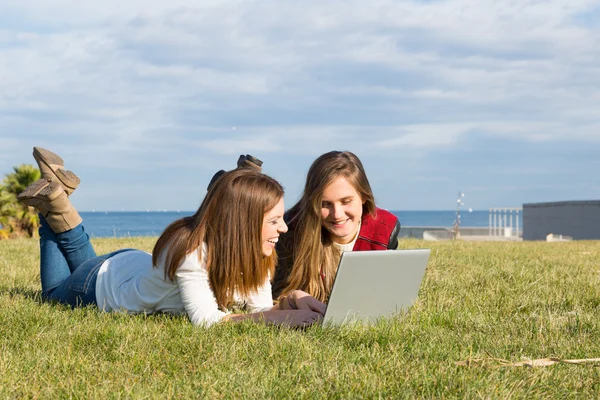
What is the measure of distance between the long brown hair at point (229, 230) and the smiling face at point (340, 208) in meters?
0.82

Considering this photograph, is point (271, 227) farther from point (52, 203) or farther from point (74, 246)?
point (74, 246)

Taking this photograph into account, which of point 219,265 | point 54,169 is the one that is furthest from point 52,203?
point 219,265

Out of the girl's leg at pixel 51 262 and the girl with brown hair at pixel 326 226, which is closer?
the girl with brown hair at pixel 326 226

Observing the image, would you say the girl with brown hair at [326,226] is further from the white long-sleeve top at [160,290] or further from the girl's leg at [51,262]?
the girl's leg at [51,262]

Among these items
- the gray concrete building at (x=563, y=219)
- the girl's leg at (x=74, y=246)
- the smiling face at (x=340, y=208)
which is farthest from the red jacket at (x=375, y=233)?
the gray concrete building at (x=563, y=219)

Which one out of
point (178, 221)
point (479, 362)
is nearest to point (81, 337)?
point (178, 221)

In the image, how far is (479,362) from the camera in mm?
3127

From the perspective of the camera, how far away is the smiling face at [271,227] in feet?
13.0

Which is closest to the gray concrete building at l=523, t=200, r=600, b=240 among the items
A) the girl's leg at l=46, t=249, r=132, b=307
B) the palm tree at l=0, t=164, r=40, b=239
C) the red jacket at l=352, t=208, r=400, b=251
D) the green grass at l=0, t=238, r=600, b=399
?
the palm tree at l=0, t=164, r=40, b=239

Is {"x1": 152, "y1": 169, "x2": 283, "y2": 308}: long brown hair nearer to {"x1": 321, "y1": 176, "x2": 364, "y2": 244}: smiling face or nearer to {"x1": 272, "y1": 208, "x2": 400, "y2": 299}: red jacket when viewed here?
{"x1": 321, "y1": 176, "x2": 364, "y2": 244}: smiling face

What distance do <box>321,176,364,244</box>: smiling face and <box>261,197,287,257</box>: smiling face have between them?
80 centimetres

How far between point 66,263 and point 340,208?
2.27m

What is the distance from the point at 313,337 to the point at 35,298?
262cm

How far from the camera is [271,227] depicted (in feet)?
13.1
